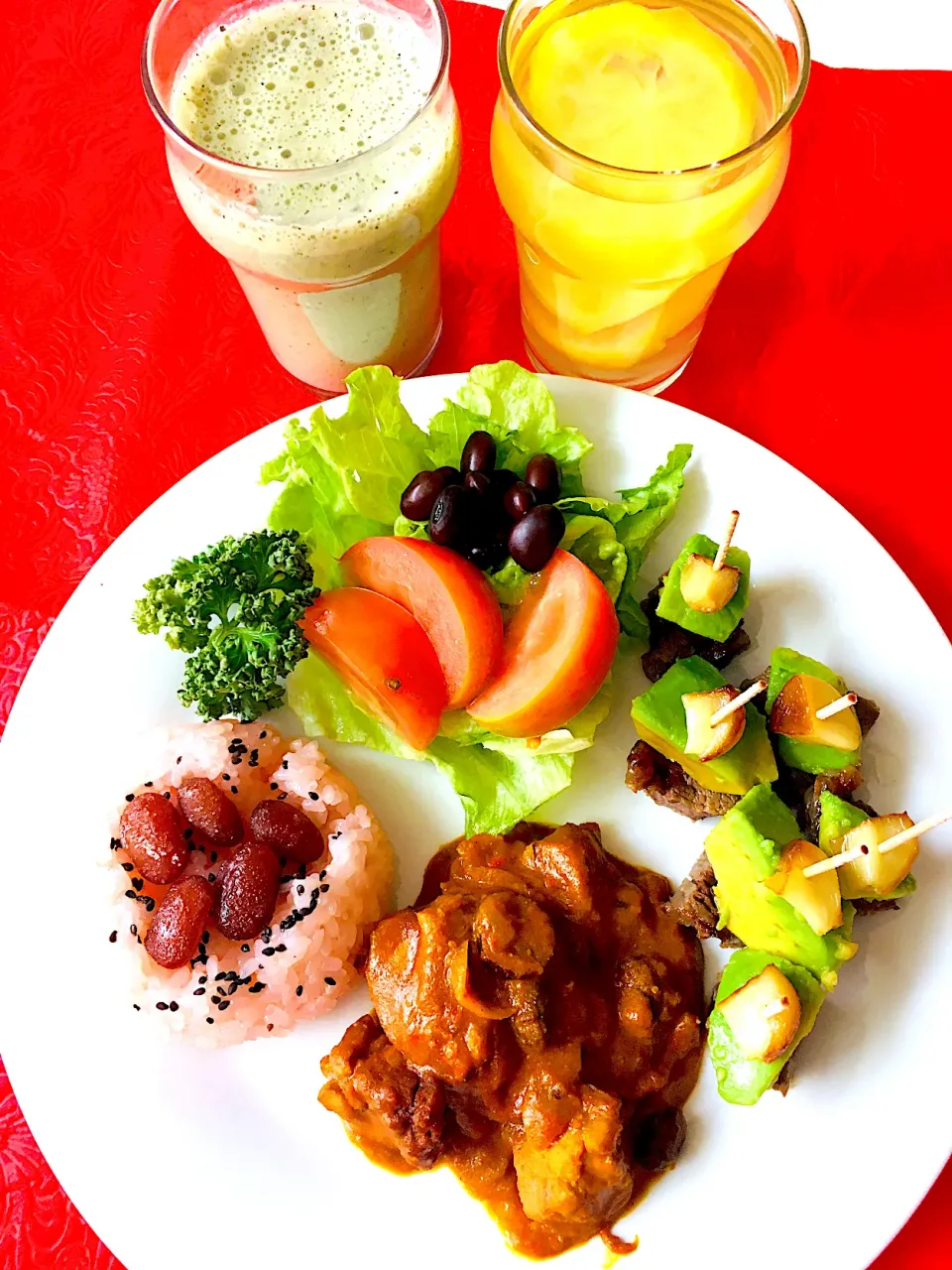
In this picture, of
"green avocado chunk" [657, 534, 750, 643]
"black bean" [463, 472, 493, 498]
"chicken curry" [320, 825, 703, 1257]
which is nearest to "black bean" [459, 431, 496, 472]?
"black bean" [463, 472, 493, 498]

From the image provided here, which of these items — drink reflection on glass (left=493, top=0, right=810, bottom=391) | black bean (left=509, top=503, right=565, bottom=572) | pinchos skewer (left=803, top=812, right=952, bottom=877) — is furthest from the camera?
black bean (left=509, top=503, right=565, bottom=572)

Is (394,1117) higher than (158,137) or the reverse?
the reverse

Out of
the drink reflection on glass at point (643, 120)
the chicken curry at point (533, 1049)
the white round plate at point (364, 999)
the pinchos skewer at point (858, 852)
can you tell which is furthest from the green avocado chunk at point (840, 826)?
the drink reflection on glass at point (643, 120)

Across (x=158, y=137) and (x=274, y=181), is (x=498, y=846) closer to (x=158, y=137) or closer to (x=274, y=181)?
(x=274, y=181)

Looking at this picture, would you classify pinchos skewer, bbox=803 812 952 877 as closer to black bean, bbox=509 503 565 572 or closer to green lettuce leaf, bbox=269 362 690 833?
green lettuce leaf, bbox=269 362 690 833

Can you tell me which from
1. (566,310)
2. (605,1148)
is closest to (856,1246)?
(605,1148)

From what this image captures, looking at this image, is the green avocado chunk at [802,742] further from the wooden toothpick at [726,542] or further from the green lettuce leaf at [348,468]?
the green lettuce leaf at [348,468]
